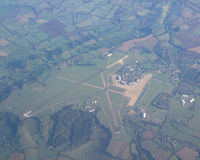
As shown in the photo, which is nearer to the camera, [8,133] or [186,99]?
[8,133]

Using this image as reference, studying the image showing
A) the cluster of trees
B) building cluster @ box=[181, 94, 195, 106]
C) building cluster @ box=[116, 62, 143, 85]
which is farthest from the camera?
building cluster @ box=[116, 62, 143, 85]

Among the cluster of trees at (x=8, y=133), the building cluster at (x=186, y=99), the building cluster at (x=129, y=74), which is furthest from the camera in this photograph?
the building cluster at (x=129, y=74)

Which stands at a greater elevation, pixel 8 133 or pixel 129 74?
pixel 129 74

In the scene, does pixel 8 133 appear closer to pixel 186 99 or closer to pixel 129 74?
pixel 129 74

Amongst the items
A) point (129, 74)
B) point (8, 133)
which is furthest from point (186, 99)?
point (8, 133)

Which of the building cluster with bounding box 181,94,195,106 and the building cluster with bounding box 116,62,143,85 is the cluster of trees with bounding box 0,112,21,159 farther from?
the building cluster with bounding box 181,94,195,106

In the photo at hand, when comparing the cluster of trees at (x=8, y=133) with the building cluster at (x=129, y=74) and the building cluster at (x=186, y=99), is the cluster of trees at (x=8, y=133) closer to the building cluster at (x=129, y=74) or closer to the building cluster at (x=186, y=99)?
the building cluster at (x=129, y=74)

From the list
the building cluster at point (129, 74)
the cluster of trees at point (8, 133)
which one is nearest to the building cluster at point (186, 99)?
the building cluster at point (129, 74)

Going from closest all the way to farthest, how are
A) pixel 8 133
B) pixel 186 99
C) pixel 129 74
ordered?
pixel 8 133 → pixel 186 99 → pixel 129 74

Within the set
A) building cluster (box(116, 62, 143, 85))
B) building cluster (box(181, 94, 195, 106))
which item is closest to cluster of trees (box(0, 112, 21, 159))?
building cluster (box(116, 62, 143, 85))

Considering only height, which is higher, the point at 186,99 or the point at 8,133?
the point at 186,99

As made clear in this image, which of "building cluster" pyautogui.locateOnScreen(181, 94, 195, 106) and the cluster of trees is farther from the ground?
"building cluster" pyautogui.locateOnScreen(181, 94, 195, 106)

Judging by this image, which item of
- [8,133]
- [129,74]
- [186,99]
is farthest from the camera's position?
[129,74]
